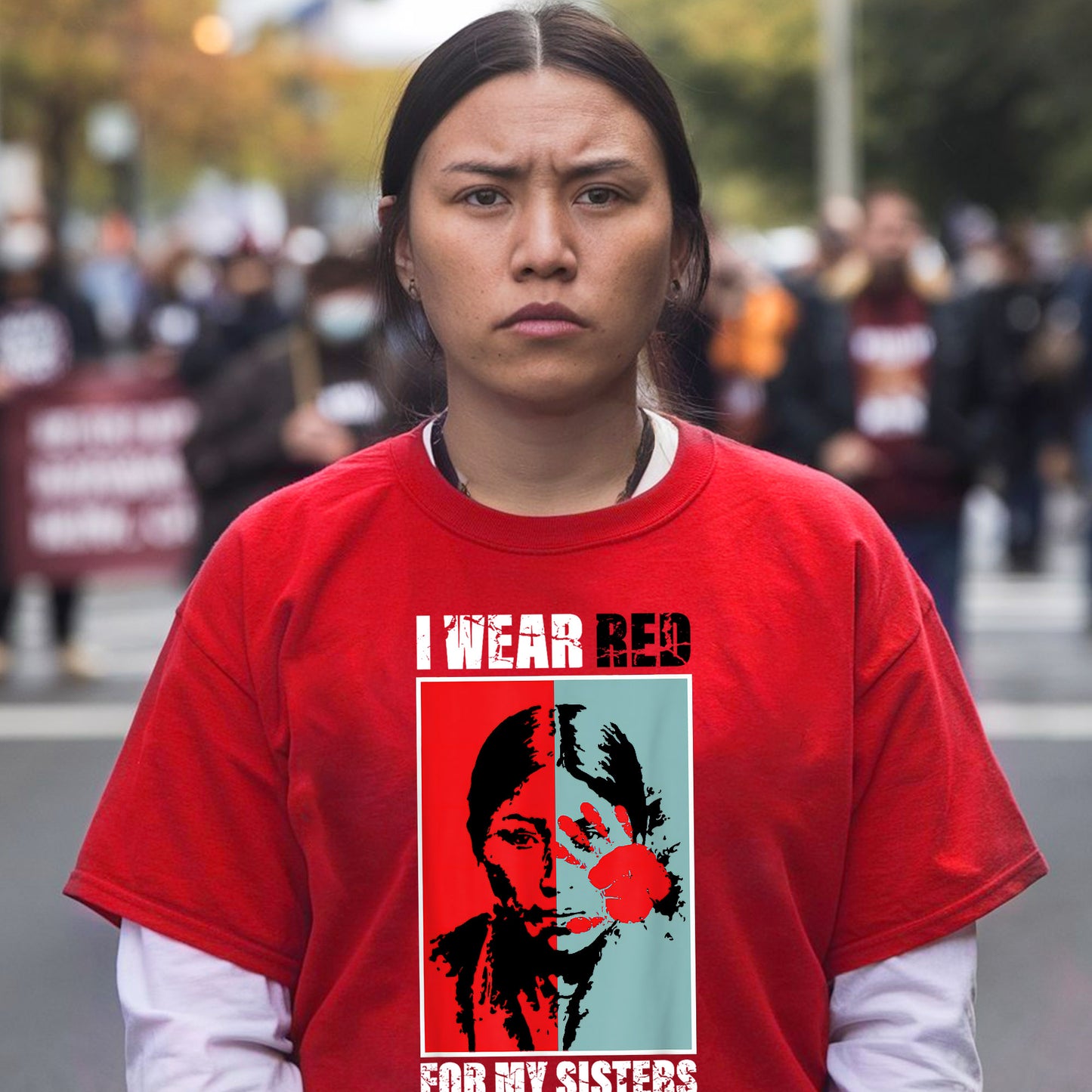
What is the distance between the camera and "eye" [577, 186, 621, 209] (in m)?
Answer: 2.01

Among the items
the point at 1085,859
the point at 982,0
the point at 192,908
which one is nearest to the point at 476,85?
the point at 192,908

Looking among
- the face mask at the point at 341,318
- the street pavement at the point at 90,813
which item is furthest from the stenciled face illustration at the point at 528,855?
the face mask at the point at 341,318

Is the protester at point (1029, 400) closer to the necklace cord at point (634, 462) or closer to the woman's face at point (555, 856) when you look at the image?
the necklace cord at point (634, 462)

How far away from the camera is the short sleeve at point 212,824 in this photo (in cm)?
204

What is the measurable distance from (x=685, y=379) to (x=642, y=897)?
71 centimetres

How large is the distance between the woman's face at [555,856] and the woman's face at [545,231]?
346 mm

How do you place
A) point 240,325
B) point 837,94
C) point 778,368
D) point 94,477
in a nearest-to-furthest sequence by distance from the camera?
point 778,368 → point 94,477 → point 240,325 → point 837,94

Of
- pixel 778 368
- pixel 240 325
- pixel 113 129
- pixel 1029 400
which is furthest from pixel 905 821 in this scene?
pixel 113 129

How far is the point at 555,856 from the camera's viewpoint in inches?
80.4

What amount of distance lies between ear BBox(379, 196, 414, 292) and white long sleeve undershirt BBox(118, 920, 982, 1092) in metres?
0.64

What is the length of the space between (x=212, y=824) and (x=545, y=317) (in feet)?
1.75

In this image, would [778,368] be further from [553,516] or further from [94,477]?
[553,516]

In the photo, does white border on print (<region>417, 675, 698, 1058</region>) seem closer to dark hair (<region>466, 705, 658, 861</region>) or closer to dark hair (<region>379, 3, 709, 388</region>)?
dark hair (<region>466, 705, 658, 861</region>)

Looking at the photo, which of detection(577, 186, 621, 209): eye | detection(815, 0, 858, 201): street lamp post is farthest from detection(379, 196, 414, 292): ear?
detection(815, 0, 858, 201): street lamp post
